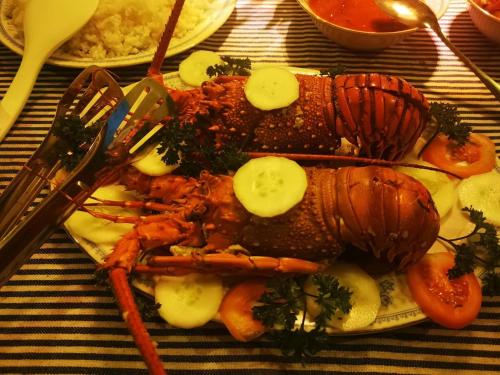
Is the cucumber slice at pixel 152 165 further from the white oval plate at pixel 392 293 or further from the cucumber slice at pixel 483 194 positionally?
the cucumber slice at pixel 483 194

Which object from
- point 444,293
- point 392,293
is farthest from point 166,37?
point 444,293

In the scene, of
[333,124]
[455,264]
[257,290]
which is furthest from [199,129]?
[455,264]

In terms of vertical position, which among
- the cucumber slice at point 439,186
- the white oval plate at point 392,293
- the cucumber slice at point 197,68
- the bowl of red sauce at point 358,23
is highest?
the bowl of red sauce at point 358,23

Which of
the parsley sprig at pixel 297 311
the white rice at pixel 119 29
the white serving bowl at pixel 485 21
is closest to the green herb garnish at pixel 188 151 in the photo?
the parsley sprig at pixel 297 311

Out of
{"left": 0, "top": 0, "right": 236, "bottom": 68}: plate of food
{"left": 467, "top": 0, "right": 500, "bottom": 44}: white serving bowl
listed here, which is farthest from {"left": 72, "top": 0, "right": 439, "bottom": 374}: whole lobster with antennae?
{"left": 467, "top": 0, "right": 500, "bottom": 44}: white serving bowl

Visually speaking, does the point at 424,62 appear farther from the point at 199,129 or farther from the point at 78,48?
the point at 78,48

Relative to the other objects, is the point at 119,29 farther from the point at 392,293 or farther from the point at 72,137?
the point at 392,293
